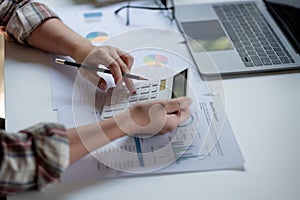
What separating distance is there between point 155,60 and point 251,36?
0.26 meters

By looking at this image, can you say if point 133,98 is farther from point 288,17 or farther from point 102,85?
point 288,17

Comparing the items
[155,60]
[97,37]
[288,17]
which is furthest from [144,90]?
[288,17]

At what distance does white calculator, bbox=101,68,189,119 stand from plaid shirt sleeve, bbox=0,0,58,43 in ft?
0.82

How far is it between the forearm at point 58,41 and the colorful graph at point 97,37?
0.03 m

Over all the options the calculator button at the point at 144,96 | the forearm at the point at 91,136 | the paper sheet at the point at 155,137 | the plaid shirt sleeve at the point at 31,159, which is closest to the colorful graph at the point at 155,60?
the paper sheet at the point at 155,137

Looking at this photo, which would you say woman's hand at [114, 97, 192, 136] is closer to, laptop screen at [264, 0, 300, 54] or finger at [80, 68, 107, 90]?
finger at [80, 68, 107, 90]

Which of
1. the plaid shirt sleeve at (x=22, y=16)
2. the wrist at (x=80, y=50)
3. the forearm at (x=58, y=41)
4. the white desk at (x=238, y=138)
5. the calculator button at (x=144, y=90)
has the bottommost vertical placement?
the white desk at (x=238, y=138)

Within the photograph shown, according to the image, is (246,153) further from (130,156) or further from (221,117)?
(130,156)

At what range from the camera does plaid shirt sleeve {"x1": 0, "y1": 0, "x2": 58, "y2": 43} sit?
97cm

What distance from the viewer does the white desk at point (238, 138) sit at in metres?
0.71

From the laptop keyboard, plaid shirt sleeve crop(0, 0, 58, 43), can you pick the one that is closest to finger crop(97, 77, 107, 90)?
plaid shirt sleeve crop(0, 0, 58, 43)

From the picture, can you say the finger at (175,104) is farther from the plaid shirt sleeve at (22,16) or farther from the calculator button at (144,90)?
the plaid shirt sleeve at (22,16)

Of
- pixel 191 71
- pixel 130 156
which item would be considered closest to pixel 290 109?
pixel 191 71

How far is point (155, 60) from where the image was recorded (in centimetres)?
97
